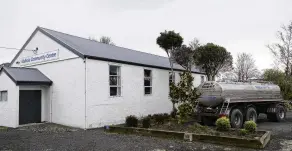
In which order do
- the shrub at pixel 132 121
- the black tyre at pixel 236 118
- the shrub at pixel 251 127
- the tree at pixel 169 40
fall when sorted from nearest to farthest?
the shrub at pixel 251 127 → the shrub at pixel 132 121 → the black tyre at pixel 236 118 → the tree at pixel 169 40

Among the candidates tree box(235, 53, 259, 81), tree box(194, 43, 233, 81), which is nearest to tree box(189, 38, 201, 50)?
tree box(194, 43, 233, 81)

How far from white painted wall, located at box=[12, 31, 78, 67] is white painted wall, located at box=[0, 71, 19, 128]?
2.82 m

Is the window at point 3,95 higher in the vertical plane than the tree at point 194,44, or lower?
lower

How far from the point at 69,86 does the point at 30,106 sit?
9.46ft

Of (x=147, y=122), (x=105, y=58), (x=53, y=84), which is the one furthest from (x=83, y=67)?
(x=147, y=122)

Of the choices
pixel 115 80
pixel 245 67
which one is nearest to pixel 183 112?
pixel 115 80

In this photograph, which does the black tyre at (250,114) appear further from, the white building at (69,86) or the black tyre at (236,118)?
the white building at (69,86)

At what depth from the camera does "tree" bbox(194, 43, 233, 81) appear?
21.4m

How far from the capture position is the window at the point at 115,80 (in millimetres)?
15938

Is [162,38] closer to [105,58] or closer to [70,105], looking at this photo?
[105,58]

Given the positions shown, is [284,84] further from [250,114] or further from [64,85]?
[64,85]

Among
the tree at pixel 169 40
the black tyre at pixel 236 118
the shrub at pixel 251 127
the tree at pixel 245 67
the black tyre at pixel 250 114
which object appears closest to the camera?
the shrub at pixel 251 127

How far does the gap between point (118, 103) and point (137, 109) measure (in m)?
1.94

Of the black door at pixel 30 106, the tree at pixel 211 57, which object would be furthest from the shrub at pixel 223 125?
the black door at pixel 30 106
